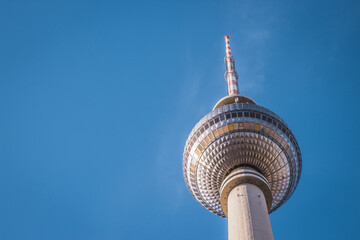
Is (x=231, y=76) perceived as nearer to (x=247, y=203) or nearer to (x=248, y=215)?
(x=247, y=203)

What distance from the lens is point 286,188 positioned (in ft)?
104

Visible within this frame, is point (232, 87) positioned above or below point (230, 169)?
above

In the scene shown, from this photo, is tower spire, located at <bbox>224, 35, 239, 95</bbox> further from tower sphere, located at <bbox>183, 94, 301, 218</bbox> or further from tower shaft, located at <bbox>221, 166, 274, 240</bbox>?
tower shaft, located at <bbox>221, 166, 274, 240</bbox>

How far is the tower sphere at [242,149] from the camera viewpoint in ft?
96.1

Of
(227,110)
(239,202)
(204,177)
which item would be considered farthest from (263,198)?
(227,110)

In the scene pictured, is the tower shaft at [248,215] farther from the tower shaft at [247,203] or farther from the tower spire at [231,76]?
the tower spire at [231,76]

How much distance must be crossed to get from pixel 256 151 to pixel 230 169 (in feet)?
9.26

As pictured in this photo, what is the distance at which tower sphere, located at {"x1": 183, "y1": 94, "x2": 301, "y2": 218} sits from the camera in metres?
29.3

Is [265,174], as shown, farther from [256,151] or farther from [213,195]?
[213,195]

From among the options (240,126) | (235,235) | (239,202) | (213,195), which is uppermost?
(240,126)

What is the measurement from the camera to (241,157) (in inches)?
1150

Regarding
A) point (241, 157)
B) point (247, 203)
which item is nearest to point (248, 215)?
point (247, 203)

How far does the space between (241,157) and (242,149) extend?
0.72 metres

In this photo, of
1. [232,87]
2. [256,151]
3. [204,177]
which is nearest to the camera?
[256,151]
